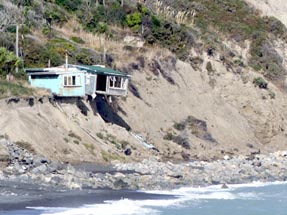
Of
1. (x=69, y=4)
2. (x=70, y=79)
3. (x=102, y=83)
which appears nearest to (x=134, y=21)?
(x=69, y=4)

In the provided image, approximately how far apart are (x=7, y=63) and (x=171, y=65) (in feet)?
51.2

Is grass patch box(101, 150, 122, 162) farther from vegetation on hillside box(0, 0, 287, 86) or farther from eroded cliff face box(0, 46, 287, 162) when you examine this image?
vegetation on hillside box(0, 0, 287, 86)

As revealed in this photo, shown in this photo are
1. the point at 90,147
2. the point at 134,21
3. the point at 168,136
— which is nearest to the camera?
the point at 90,147

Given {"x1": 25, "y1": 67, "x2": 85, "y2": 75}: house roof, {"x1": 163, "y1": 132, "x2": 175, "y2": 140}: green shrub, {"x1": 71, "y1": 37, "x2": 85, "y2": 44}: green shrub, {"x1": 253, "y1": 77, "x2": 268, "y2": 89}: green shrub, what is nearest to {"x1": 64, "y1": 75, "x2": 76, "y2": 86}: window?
{"x1": 25, "y1": 67, "x2": 85, "y2": 75}: house roof

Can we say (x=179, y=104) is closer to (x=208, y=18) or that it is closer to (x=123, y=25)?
(x=123, y=25)

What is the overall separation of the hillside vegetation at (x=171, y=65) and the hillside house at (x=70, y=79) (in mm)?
1527

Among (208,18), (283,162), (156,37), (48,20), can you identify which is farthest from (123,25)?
(283,162)

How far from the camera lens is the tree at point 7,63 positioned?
42.5 metres

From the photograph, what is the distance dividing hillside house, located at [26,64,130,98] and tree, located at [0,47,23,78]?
75 cm

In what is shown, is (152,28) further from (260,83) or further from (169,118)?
(169,118)

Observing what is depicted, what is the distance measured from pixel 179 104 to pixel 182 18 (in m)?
17.1

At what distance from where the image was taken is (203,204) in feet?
98.9

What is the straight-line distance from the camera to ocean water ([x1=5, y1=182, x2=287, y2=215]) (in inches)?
1037

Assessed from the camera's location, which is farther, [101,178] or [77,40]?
[77,40]
